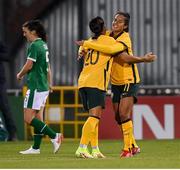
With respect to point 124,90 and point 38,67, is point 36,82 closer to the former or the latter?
point 38,67

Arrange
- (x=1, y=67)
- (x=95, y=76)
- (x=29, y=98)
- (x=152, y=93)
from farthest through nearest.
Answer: (x=152, y=93) < (x=1, y=67) < (x=29, y=98) < (x=95, y=76)

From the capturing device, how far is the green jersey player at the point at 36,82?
50.0ft

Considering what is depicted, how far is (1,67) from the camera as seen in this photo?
18.8 metres

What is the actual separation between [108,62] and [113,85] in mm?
719

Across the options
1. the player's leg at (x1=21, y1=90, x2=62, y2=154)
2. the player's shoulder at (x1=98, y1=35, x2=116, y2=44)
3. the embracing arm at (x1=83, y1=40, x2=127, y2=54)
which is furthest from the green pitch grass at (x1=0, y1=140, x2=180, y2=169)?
the player's shoulder at (x1=98, y1=35, x2=116, y2=44)

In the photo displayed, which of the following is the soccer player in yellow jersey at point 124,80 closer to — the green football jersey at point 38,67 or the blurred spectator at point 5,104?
the green football jersey at point 38,67

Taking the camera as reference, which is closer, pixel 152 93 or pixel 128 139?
pixel 128 139

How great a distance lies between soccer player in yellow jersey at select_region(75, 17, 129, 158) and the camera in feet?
46.1

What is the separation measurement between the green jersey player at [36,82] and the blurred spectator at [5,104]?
10.7ft

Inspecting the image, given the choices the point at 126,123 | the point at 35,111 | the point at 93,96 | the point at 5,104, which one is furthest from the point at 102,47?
the point at 5,104

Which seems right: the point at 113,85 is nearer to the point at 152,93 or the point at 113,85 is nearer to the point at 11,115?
the point at 11,115

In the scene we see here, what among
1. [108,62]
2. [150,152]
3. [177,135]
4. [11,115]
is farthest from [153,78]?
[108,62]

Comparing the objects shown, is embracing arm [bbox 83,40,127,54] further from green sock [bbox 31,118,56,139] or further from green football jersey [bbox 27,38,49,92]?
green sock [bbox 31,118,56,139]

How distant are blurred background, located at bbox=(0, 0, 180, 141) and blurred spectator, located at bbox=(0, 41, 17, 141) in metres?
2.42
